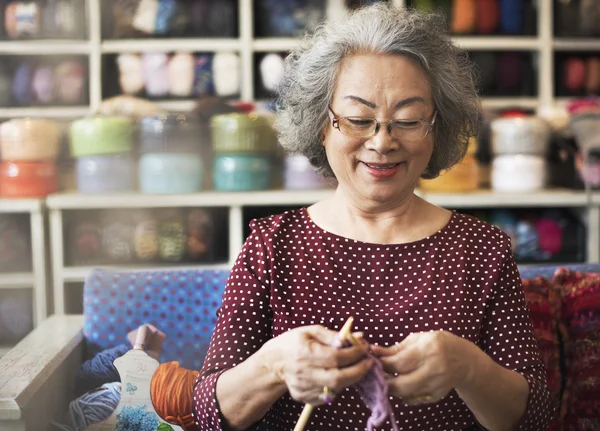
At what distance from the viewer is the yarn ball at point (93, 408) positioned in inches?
55.7

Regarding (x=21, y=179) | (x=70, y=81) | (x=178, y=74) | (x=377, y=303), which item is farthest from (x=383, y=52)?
(x=70, y=81)

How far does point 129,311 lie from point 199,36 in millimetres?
1650

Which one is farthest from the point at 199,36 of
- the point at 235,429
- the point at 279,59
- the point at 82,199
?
the point at 235,429

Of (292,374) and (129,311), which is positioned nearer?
(292,374)

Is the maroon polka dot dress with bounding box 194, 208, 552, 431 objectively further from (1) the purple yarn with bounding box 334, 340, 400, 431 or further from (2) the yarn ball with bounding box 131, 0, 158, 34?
(2) the yarn ball with bounding box 131, 0, 158, 34

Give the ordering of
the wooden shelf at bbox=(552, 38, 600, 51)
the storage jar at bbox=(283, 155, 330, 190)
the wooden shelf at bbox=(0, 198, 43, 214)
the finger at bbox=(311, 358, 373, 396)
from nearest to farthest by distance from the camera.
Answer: the finger at bbox=(311, 358, 373, 396), the wooden shelf at bbox=(0, 198, 43, 214), the storage jar at bbox=(283, 155, 330, 190), the wooden shelf at bbox=(552, 38, 600, 51)

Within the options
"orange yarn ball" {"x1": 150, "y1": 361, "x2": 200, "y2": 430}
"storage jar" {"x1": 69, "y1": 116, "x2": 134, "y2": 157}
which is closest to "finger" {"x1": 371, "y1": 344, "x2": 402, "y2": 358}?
"orange yarn ball" {"x1": 150, "y1": 361, "x2": 200, "y2": 430}

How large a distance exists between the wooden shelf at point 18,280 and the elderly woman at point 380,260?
5.16 ft

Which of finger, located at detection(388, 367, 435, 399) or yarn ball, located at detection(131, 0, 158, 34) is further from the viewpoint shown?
yarn ball, located at detection(131, 0, 158, 34)

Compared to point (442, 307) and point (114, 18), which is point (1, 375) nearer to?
point (442, 307)

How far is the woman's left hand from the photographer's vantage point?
92cm

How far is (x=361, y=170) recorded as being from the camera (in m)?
1.18

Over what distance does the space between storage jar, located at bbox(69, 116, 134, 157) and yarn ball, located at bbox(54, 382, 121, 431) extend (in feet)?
4.27

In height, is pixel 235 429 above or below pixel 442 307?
below
